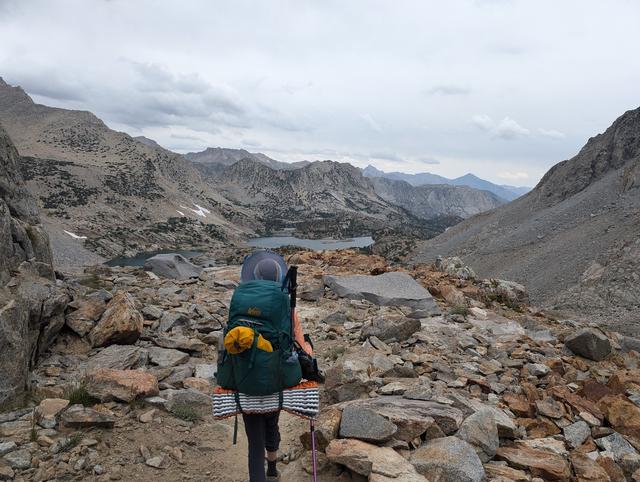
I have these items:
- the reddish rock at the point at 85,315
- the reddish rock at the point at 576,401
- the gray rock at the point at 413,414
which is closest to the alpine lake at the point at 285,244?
the reddish rock at the point at 85,315

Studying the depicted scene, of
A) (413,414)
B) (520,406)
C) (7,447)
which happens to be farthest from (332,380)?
(7,447)

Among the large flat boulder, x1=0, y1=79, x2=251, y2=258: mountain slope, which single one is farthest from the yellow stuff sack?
x1=0, y1=79, x2=251, y2=258: mountain slope

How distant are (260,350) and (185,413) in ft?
10.9

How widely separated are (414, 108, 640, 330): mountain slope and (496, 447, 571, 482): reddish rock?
20.2m

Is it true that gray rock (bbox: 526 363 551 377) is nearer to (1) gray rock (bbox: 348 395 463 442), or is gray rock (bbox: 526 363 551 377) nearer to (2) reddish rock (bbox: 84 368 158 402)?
(1) gray rock (bbox: 348 395 463 442)

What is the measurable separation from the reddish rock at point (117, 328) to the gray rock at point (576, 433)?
8.17 m

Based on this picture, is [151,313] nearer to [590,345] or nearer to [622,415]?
[622,415]

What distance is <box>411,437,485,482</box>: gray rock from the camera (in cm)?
458

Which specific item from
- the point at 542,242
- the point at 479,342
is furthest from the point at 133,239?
the point at 479,342

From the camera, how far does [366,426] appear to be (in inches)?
203

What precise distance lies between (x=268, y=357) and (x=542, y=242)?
4590cm

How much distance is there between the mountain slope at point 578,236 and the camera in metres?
26.8

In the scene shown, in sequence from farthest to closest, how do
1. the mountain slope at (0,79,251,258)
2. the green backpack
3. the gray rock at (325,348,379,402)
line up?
1. the mountain slope at (0,79,251,258)
2. the gray rock at (325,348,379,402)
3. the green backpack

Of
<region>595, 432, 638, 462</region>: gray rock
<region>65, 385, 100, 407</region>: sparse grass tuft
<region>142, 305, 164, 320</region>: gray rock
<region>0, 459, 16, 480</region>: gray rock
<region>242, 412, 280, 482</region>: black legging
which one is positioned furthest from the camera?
Answer: <region>142, 305, 164, 320</region>: gray rock
